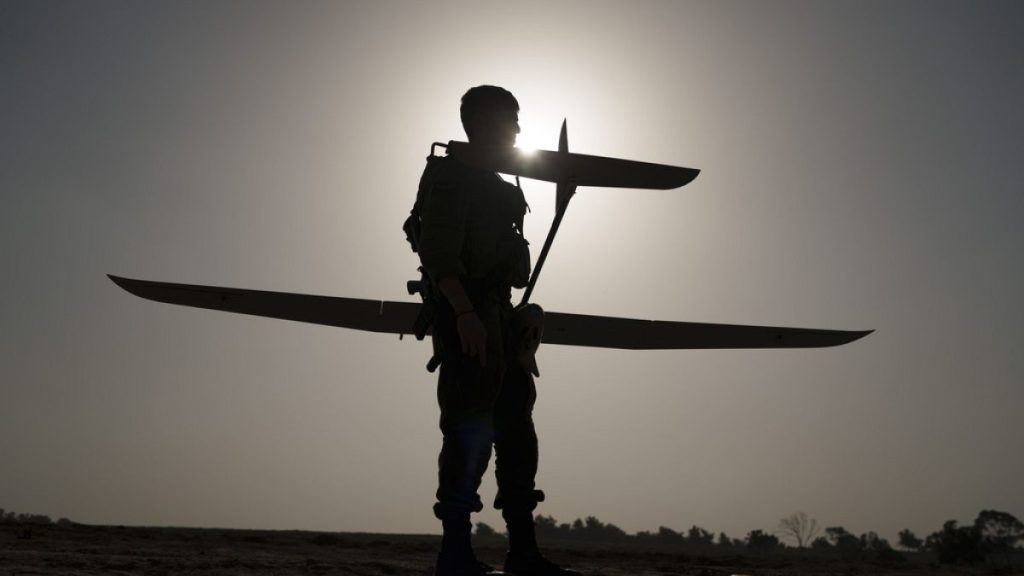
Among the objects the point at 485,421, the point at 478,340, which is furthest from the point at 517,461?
the point at 478,340

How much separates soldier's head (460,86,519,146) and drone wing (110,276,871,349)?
7.93 feet

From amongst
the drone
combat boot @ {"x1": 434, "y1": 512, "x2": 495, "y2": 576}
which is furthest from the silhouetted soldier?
the drone

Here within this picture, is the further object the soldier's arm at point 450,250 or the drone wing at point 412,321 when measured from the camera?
the drone wing at point 412,321

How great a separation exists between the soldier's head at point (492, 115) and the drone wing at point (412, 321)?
2416 mm

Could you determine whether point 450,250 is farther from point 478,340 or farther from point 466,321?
point 478,340

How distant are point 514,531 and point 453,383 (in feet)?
3.16

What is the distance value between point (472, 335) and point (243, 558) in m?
5.52

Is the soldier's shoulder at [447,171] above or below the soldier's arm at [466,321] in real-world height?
above

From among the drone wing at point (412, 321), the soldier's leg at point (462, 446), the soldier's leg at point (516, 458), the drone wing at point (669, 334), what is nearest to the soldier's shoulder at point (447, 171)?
the soldier's leg at point (462, 446)

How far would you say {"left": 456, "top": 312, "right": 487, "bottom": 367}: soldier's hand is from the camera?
4.11m

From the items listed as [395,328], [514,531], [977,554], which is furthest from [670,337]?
[977,554]

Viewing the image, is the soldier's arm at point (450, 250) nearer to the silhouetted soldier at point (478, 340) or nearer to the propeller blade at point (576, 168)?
the silhouetted soldier at point (478, 340)

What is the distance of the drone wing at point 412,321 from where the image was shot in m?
6.64

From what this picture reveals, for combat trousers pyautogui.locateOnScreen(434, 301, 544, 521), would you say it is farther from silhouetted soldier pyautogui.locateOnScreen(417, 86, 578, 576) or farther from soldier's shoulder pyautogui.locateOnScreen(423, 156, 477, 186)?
soldier's shoulder pyautogui.locateOnScreen(423, 156, 477, 186)
